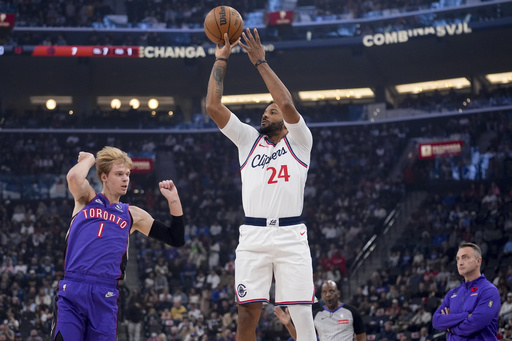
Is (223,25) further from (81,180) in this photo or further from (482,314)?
(482,314)

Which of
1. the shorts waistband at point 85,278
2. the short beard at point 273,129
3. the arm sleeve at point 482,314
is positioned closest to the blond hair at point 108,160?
the shorts waistband at point 85,278

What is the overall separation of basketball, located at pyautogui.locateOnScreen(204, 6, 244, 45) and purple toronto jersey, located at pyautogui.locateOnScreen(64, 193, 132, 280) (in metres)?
1.99

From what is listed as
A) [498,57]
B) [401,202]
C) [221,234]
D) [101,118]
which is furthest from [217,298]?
[498,57]

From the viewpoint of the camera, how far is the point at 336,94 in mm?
33531

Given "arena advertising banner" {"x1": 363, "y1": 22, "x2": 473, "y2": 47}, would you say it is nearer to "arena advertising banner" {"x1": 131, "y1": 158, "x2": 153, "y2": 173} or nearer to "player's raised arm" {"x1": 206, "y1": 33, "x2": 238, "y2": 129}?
"arena advertising banner" {"x1": 131, "y1": 158, "x2": 153, "y2": 173}

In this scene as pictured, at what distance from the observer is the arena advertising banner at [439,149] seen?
2711 cm

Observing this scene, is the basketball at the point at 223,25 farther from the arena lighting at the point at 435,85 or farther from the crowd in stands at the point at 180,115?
the arena lighting at the point at 435,85

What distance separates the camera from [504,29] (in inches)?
1105

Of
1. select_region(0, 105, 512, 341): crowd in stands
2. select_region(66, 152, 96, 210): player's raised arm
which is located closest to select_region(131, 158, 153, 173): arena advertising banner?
select_region(0, 105, 512, 341): crowd in stands

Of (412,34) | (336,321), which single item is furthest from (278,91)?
(412,34)

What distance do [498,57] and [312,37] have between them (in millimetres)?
8370

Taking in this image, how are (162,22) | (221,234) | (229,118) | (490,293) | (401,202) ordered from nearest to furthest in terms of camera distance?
(229,118), (490,293), (221,234), (401,202), (162,22)

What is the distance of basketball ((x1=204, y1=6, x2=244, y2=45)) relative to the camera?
21.9 ft

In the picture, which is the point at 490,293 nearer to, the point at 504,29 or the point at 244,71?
the point at 504,29
